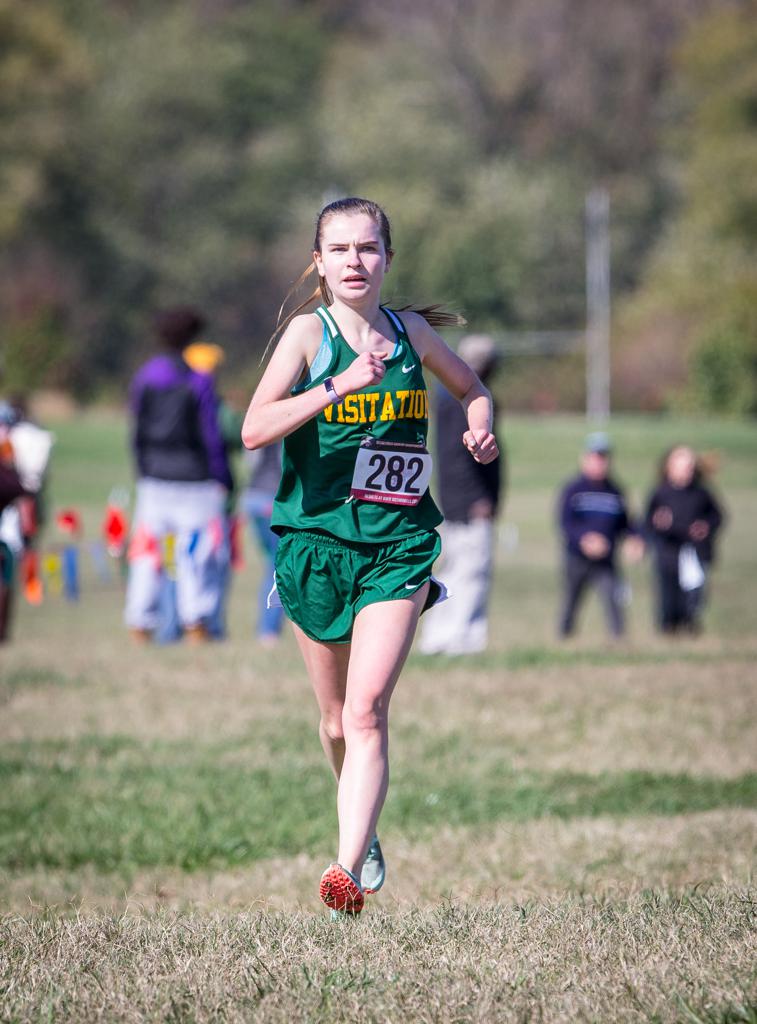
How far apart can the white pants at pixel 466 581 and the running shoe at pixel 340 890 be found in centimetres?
693

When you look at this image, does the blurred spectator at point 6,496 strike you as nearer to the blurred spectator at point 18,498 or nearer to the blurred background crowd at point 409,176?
the blurred spectator at point 18,498

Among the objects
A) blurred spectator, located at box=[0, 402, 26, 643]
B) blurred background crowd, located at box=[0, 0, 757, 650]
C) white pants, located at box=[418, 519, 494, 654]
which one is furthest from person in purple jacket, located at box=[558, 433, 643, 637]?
blurred background crowd, located at box=[0, 0, 757, 650]

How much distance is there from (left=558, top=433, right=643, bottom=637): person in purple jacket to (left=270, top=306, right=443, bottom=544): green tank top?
32.5ft

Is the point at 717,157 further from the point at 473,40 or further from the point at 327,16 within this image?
the point at 327,16

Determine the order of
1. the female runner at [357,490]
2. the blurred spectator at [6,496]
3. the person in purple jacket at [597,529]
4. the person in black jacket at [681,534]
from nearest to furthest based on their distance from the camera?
Result: the female runner at [357,490] → the blurred spectator at [6,496] → the person in purple jacket at [597,529] → the person in black jacket at [681,534]

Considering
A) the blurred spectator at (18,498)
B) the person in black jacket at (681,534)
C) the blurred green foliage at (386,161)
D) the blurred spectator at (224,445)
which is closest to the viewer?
the blurred spectator at (18,498)

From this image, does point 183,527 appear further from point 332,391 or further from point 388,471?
point 332,391

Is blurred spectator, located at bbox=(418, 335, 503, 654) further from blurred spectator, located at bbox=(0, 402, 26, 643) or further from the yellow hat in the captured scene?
blurred spectator, located at bbox=(0, 402, 26, 643)

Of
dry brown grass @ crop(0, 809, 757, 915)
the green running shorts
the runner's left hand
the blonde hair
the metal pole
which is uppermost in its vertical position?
the metal pole

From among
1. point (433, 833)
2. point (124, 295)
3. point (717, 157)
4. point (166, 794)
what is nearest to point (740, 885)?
point (433, 833)

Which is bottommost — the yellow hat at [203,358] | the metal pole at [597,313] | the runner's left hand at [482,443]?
the runner's left hand at [482,443]

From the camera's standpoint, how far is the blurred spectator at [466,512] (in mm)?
Result: 11641

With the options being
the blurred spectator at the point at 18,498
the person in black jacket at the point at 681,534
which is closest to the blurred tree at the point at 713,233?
the person in black jacket at the point at 681,534

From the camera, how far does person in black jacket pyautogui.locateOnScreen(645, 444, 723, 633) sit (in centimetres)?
1535
